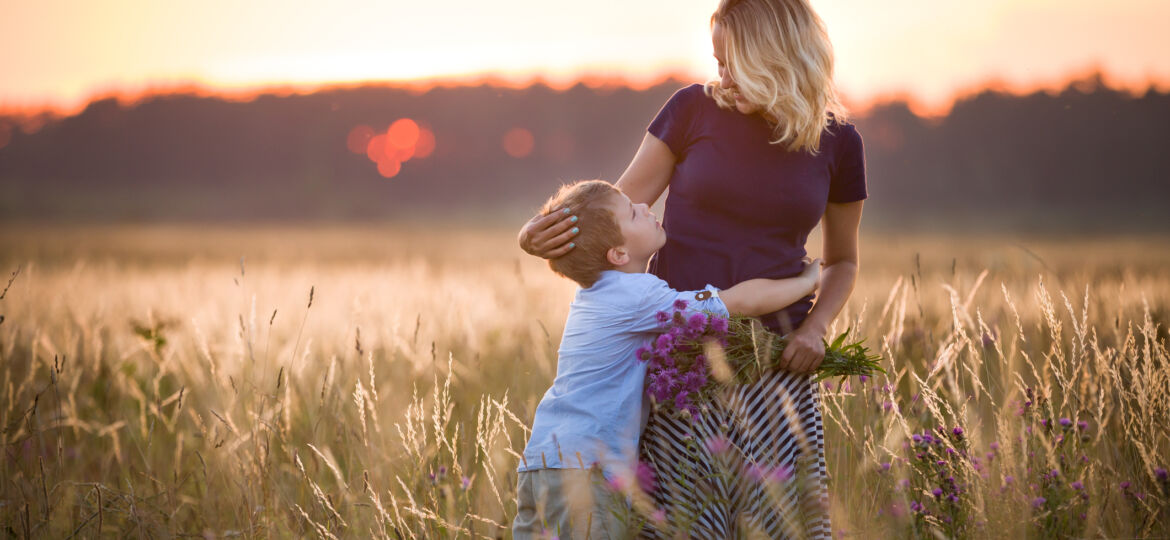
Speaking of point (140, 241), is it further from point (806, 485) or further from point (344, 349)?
point (806, 485)

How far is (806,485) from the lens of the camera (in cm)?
236

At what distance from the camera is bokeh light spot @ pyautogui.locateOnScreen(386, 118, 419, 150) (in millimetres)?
43875

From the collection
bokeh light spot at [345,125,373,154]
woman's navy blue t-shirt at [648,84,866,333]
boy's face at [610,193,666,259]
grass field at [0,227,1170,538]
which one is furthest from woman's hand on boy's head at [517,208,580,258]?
bokeh light spot at [345,125,373,154]

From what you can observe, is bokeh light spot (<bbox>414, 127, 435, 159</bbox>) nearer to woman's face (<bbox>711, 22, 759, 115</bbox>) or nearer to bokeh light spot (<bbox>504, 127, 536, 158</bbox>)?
bokeh light spot (<bbox>504, 127, 536, 158</bbox>)

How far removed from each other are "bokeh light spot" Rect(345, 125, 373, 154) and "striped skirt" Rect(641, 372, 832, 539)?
4262 centimetres

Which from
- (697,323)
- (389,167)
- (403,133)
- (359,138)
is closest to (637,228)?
(697,323)

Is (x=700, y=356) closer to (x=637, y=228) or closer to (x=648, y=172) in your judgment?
(x=637, y=228)

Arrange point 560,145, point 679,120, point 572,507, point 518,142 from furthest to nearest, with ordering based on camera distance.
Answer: point 518,142, point 560,145, point 679,120, point 572,507

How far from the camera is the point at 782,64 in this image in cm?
244

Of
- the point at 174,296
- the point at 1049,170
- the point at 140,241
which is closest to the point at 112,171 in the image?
the point at 140,241

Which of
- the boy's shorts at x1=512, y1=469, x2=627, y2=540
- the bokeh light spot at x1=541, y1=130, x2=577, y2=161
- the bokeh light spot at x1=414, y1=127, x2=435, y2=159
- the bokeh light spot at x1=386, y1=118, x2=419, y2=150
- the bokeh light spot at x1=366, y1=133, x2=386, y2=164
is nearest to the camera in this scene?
the boy's shorts at x1=512, y1=469, x2=627, y2=540

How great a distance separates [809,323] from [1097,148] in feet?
123

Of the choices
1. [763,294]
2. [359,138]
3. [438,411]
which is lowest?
[438,411]

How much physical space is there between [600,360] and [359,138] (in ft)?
147
